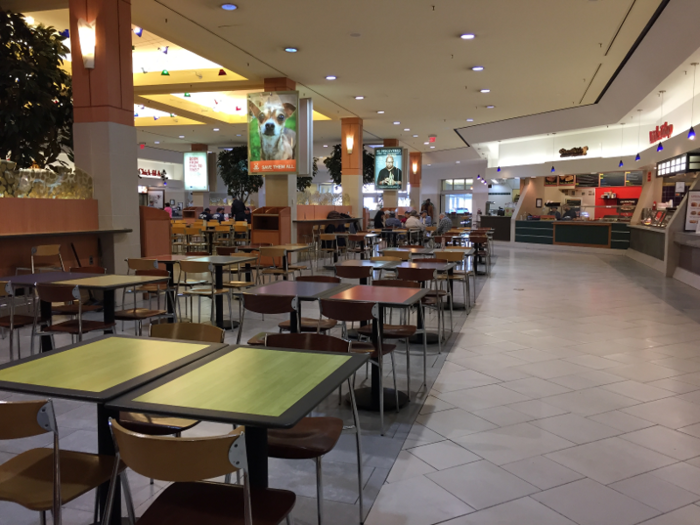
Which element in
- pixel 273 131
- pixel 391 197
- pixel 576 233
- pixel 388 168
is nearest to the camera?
pixel 273 131

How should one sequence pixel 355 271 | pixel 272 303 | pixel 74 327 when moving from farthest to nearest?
1. pixel 355 271
2. pixel 74 327
3. pixel 272 303

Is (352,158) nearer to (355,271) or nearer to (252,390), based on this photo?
Result: (355,271)

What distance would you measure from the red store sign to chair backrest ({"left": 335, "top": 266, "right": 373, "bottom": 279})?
945cm

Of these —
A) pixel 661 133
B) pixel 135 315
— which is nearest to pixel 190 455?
pixel 135 315

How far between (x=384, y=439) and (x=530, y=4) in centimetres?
561

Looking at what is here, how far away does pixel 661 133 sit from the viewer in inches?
460

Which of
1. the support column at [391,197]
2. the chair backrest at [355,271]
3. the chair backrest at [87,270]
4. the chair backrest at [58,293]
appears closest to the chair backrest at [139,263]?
the chair backrest at [87,270]

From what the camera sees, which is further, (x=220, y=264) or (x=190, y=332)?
(x=220, y=264)

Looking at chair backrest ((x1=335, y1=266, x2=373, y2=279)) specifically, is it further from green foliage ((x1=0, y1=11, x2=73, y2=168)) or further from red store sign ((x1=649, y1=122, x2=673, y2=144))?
red store sign ((x1=649, y1=122, x2=673, y2=144))

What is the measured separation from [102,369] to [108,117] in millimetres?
5303

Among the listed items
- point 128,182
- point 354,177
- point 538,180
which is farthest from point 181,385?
point 538,180

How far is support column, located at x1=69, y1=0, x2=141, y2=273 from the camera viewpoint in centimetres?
623

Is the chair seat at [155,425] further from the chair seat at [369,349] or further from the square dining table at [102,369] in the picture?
the chair seat at [369,349]

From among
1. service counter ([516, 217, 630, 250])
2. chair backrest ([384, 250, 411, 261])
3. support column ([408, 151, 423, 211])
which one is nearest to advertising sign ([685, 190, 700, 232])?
service counter ([516, 217, 630, 250])
